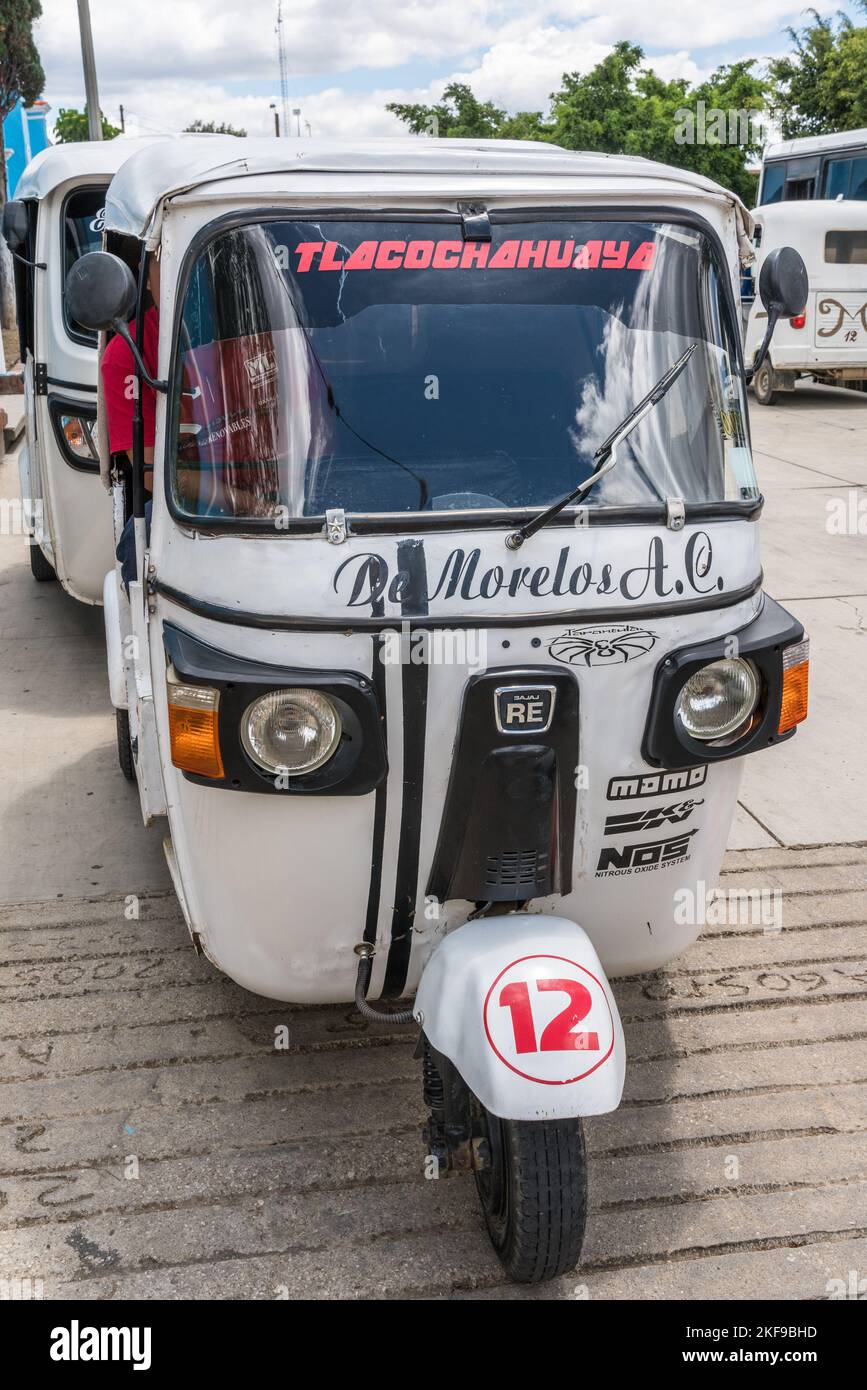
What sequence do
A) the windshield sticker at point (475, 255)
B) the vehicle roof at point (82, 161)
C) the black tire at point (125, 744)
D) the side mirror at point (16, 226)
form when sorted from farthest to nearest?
the side mirror at point (16, 226)
the vehicle roof at point (82, 161)
the black tire at point (125, 744)
the windshield sticker at point (475, 255)

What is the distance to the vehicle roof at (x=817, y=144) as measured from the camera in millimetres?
18469

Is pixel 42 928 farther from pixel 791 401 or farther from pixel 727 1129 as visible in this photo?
pixel 791 401

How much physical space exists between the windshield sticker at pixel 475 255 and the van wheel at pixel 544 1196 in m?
1.97

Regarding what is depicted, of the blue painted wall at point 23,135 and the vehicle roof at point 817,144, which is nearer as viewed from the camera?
the vehicle roof at point 817,144

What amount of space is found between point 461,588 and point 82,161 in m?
5.24

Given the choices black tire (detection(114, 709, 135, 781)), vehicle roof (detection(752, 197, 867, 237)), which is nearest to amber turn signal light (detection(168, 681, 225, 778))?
black tire (detection(114, 709, 135, 781))

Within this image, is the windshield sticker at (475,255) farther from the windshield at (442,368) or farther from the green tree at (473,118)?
the green tree at (473,118)

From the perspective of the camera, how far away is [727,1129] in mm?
3475

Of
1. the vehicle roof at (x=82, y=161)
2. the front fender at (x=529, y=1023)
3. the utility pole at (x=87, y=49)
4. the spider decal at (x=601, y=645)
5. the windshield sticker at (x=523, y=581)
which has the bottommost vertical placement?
the front fender at (x=529, y=1023)

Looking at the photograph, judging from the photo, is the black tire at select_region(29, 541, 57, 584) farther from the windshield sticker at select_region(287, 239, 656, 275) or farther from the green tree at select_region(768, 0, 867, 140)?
the green tree at select_region(768, 0, 867, 140)

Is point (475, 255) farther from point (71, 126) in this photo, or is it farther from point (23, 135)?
point (71, 126)

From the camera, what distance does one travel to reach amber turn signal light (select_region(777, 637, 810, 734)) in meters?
3.17

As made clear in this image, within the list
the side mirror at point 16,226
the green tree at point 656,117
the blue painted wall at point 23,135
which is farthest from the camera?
the green tree at point 656,117

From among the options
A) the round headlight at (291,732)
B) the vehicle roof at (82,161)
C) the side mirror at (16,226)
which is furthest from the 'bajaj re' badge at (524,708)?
the side mirror at (16,226)
